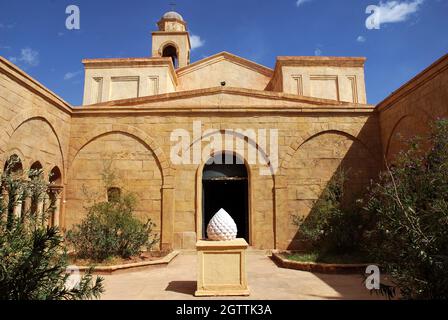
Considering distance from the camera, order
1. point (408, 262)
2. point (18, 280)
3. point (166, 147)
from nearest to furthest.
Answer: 1. point (18, 280)
2. point (408, 262)
3. point (166, 147)

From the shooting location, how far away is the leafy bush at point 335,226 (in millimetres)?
8367

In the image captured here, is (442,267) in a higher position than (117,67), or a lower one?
lower

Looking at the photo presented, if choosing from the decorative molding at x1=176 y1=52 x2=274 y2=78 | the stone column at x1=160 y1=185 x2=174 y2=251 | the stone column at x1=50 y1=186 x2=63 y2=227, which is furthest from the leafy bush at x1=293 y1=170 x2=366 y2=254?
Answer: the decorative molding at x1=176 y1=52 x2=274 y2=78

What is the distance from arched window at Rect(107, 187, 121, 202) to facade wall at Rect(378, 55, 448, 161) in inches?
269

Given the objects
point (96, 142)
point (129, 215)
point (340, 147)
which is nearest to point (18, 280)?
point (129, 215)

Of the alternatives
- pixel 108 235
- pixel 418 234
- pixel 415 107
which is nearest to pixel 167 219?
pixel 108 235

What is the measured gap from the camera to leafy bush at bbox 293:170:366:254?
27.5ft

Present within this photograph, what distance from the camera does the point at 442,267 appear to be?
3523mm

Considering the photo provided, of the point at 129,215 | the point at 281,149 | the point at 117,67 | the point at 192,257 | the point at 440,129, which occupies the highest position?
the point at 117,67

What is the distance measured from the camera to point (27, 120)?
8.46 metres

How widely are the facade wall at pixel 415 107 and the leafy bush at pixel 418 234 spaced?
267 centimetres

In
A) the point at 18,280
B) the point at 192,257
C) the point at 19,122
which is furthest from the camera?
the point at 192,257

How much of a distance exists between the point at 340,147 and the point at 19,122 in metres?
8.79

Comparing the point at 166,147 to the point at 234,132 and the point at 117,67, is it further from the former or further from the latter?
the point at 117,67
